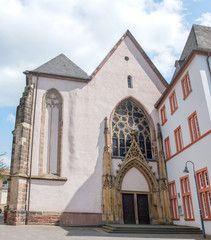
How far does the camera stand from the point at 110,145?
61.1 feet

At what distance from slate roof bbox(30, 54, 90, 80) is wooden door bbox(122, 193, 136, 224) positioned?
900cm

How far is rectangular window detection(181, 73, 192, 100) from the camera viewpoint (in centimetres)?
1571

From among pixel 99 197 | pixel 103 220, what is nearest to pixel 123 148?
pixel 99 197

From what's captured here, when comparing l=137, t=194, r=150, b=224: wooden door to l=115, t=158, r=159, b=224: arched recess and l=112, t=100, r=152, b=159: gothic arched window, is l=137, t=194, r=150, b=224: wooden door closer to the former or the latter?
l=115, t=158, r=159, b=224: arched recess

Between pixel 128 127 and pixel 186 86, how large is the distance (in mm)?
5618

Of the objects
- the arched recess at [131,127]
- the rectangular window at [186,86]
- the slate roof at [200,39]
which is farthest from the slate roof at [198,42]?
the arched recess at [131,127]

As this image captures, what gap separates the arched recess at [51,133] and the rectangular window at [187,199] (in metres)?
7.60

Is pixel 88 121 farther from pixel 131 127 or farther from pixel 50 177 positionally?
pixel 50 177

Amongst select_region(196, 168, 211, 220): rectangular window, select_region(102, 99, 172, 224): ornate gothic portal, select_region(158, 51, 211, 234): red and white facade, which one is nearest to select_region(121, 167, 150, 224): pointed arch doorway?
select_region(102, 99, 172, 224): ornate gothic portal

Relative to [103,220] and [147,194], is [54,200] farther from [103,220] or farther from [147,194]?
[147,194]

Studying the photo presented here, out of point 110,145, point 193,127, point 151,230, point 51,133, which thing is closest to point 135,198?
A: point 110,145

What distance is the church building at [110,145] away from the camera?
14969mm

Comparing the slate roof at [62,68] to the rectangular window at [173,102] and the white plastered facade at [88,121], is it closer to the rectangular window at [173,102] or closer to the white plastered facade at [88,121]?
the white plastered facade at [88,121]

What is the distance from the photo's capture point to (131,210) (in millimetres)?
17516
